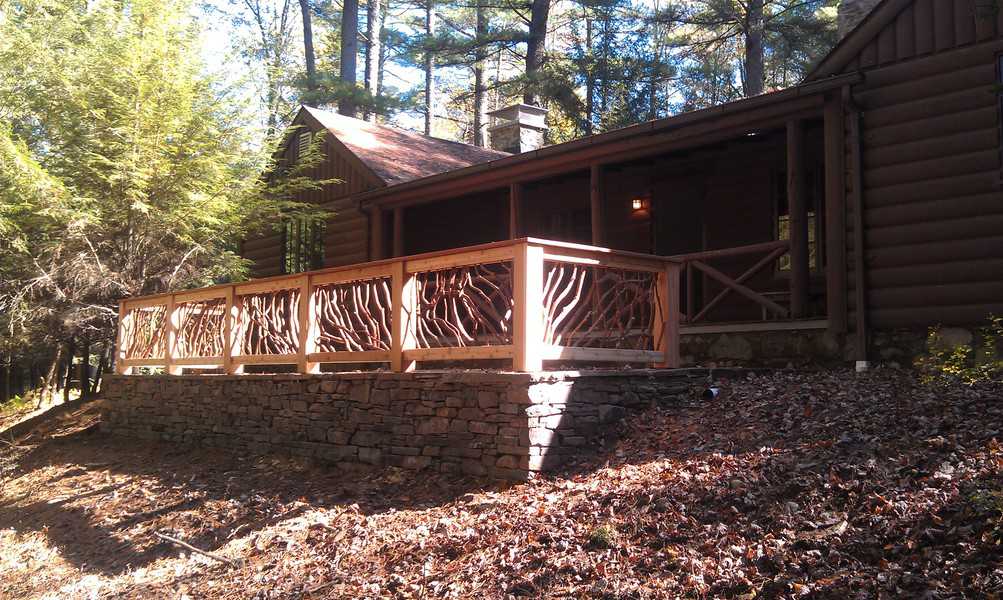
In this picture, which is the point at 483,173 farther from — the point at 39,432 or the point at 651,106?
the point at 651,106

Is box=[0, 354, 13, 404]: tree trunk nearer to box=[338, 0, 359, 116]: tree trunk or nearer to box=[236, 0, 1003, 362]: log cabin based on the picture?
box=[236, 0, 1003, 362]: log cabin

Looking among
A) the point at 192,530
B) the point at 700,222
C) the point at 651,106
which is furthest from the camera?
the point at 651,106

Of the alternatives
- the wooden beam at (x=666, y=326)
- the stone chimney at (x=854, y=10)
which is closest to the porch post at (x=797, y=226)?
the wooden beam at (x=666, y=326)

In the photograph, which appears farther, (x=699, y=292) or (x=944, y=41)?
(x=699, y=292)

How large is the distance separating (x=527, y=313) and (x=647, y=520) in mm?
2062

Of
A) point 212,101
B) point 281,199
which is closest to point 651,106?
point 281,199

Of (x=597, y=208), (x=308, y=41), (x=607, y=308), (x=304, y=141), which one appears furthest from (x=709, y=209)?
(x=308, y=41)

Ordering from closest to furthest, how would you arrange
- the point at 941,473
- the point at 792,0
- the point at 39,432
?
1. the point at 941,473
2. the point at 39,432
3. the point at 792,0

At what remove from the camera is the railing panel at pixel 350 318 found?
7969 millimetres

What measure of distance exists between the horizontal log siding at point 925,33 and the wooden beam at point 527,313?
5.11 meters

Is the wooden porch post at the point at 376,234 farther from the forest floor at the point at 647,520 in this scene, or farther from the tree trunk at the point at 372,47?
the tree trunk at the point at 372,47

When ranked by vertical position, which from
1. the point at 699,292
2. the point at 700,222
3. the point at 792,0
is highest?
the point at 792,0

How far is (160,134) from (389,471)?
7854 millimetres

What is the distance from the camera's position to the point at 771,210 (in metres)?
11.6
